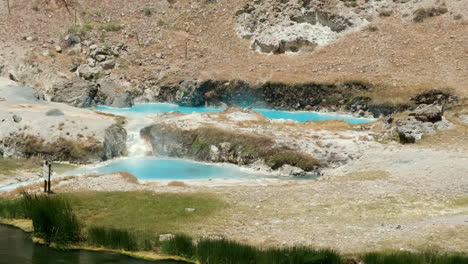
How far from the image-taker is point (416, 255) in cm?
1683

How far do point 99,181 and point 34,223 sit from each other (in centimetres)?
974

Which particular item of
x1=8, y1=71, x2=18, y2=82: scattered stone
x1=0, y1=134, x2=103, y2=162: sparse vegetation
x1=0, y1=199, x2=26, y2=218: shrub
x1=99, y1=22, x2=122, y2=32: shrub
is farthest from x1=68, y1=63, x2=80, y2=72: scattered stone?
x1=0, y1=199, x2=26, y2=218: shrub

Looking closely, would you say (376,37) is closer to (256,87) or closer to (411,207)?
(256,87)

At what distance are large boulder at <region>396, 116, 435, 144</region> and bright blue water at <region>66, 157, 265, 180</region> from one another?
434 inches

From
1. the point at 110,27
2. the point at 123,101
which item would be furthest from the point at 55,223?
the point at 110,27

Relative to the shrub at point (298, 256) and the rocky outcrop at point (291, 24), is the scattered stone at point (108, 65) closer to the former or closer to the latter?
the rocky outcrop at point (291, 24)

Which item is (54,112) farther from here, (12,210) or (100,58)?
(100,58)

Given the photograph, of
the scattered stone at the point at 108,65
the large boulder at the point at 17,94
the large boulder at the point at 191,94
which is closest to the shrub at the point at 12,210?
the large boulder at the point at 17,94

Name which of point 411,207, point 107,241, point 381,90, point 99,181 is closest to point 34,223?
point 107,241

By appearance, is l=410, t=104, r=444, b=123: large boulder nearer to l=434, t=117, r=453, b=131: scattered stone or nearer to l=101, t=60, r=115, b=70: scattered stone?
l=434, t=117, r=453, b=131: scattered stone

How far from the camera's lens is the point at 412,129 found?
129 ft

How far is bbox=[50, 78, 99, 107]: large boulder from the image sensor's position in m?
62.7

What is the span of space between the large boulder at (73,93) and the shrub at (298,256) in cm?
4995

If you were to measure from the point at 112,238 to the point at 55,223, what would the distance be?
7.62 ft
